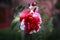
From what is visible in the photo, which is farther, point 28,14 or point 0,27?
point 0,27

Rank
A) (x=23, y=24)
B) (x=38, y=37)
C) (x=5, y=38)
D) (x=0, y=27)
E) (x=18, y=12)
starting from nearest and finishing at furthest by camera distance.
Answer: (x=23, y=24)
(x=18, y=12)
(x=38, y=37)
(x=5, y=38)
(x=0, y=27)

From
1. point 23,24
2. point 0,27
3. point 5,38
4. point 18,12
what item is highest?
point 0,27

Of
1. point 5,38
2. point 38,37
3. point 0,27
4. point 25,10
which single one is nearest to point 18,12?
point 25,10

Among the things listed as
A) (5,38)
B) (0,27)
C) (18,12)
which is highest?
(0,27)

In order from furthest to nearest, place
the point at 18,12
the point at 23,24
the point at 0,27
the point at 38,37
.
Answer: the point at 0,27
the point at 38,37
the point at 18,12
the point at 23,24

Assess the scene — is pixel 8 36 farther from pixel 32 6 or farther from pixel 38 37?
pixel 32 6

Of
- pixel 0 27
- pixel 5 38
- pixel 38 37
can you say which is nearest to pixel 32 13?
pixel 38 37

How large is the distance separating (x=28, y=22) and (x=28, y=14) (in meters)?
0.05

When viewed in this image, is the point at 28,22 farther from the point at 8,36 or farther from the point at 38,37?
the point at 8,36

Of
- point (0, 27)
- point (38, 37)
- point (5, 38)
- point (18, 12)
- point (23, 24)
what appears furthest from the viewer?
point (0, 27)

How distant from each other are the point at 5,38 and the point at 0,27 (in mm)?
792

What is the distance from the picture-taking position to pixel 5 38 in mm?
3666

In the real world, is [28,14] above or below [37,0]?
below

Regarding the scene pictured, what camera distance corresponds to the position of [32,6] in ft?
5.30
